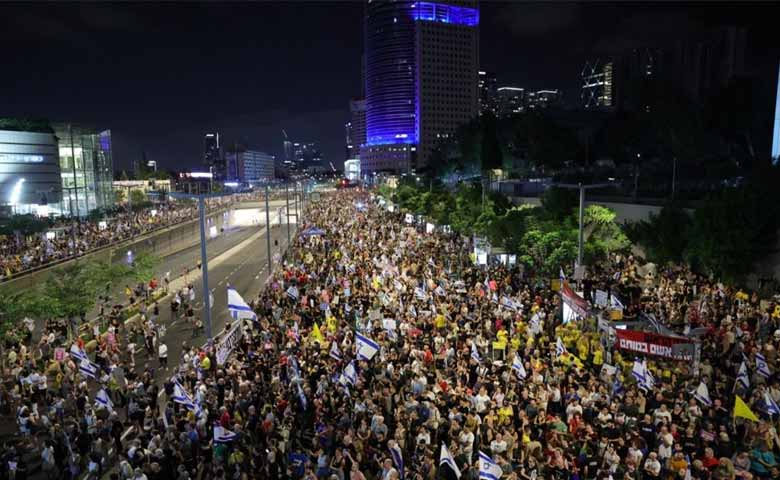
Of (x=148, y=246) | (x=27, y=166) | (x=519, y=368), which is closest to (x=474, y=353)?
(x=519, y=368)

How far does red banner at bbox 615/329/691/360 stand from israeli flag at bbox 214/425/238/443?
1070cm

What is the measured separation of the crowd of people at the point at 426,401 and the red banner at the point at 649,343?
1.34ft

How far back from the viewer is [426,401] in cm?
1370

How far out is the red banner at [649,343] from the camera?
14.5 metres

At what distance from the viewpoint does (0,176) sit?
89250 mm

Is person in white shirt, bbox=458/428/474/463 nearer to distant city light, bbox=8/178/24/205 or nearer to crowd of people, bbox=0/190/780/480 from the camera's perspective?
crowd of people, bbox=0/190/780/480

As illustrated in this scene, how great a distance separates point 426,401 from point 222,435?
194 inches

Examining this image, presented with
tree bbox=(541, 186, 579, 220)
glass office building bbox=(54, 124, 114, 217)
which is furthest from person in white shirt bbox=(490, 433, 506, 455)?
glass office building bbox=(54, 124, 114, 217)

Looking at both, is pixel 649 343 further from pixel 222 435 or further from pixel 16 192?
pixel 16 192

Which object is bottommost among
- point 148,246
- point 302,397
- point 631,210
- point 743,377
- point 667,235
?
point 148,246

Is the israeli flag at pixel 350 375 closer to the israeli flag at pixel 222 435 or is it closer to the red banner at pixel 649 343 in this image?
the israeli flag at pixel 222 435

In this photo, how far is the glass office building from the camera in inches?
4033

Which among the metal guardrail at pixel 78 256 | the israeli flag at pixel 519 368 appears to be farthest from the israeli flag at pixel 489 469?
the metal guardrail at pixel 78 256

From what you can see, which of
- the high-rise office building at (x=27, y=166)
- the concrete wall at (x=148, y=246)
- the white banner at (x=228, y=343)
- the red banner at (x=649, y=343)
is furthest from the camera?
the high-rise office building at (x=27, y=166)
